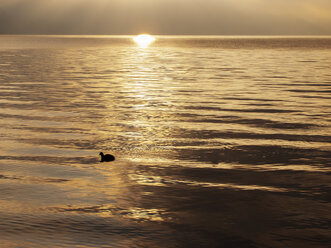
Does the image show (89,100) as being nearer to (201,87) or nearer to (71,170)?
(201,87)

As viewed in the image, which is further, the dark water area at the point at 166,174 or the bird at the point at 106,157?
the bird at the point at 106,157

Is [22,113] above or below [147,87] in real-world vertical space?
below

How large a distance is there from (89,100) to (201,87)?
27.8 feet

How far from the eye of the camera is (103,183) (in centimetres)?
1127

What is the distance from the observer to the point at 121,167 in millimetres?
12586

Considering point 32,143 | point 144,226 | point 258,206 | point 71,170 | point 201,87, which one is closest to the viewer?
point 144,226

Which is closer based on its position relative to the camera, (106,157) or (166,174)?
(166,174)

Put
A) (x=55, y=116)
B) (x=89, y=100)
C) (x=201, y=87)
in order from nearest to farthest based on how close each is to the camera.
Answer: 1. (x=55, y=116)
2. (x=89, y=100)
3. (x=201, y=87)

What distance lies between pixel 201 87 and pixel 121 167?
1974 cm

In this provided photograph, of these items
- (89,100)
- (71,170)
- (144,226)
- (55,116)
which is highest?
(89,100)

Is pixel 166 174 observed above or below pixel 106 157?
below

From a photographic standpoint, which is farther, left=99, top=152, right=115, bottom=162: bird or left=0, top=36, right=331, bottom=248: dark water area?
left=99, top=152, right=115, bottom=162: bird

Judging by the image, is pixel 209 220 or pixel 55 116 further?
pixel 55 116

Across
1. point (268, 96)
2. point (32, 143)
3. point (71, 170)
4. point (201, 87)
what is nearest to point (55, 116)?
point (32, 143)
